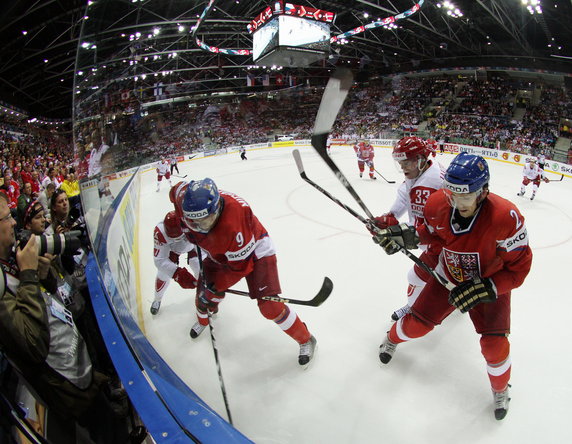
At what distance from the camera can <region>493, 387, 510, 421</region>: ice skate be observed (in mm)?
1916

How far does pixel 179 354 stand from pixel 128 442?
100cm

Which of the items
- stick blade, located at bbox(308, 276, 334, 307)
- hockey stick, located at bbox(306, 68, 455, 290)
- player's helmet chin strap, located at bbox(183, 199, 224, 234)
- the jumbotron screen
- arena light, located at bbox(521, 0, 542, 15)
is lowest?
stick blade, located at bbox(308, 276, 334, 307)

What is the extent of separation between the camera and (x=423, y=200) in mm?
2615

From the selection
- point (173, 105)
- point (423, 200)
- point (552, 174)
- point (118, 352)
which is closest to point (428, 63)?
point (552, 174)

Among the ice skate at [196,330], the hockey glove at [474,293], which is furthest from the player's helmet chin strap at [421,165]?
the ice skate at [196,330]

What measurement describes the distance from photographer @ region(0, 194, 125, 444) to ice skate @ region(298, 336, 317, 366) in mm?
1230

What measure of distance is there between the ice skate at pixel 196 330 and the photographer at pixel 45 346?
109 cm

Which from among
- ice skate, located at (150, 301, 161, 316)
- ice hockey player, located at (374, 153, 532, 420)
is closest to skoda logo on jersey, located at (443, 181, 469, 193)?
ice hockey player, located at (374, 153, 532, 420)

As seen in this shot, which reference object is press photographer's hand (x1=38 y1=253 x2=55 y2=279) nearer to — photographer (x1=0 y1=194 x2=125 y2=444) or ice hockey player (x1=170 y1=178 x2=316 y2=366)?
photographer (x1=0 y1=194 x2=125 y2=444)

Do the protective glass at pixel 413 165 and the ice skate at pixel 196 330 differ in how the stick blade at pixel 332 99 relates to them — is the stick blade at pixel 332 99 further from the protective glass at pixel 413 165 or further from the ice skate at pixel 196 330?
the ice skate at pixel 196 330

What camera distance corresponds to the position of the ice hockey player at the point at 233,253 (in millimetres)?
2041

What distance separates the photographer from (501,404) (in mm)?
1937

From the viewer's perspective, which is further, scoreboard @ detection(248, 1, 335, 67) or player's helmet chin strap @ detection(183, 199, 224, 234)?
scoreboard @ detection(248, 1, 335, 67)

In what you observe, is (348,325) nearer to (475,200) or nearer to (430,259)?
(430,259)
